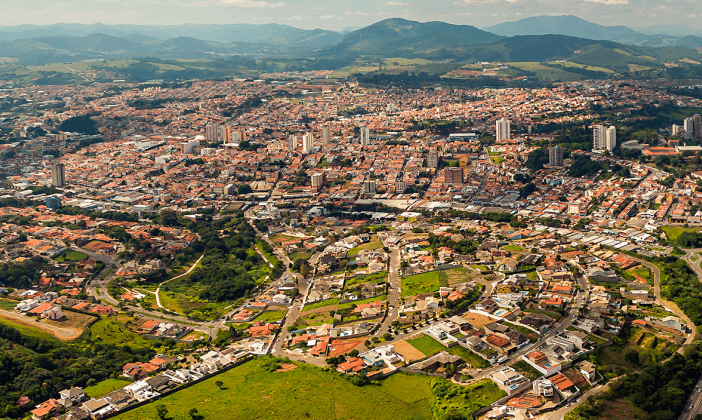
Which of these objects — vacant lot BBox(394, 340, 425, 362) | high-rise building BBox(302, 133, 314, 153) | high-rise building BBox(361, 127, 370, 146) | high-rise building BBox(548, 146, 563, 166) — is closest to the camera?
vacant lot BBox(394, 340, 425, 362)

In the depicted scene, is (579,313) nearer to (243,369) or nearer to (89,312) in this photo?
(243,369)

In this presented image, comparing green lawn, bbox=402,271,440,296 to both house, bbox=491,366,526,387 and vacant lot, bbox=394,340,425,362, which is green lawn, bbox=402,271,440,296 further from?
house, bbox=491,366,526,387

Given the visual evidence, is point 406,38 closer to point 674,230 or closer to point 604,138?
point 604,138

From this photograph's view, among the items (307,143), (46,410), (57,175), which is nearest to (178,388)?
(46,410)

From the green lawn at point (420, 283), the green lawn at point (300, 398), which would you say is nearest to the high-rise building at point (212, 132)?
the green lawn at point (420, 283)

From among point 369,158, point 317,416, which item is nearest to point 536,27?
point 369,158

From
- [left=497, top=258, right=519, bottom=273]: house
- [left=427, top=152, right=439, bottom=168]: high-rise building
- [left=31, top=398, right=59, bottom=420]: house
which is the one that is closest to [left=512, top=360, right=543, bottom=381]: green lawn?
[left=497, top=258, right=519, bottom=273]: house
